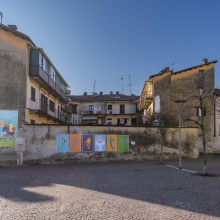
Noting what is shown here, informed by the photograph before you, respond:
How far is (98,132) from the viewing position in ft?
77.2

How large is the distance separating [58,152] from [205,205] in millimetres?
15437

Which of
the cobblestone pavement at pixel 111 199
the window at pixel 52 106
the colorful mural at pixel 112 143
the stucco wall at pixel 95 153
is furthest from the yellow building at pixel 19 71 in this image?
the cobblestone pavement at pixel 111 199

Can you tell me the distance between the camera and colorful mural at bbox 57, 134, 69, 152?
879 inches

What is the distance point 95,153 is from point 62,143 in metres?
2.61

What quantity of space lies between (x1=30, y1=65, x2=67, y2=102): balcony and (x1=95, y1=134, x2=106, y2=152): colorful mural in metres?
7.02

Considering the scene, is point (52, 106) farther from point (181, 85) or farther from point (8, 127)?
point (181, 85)

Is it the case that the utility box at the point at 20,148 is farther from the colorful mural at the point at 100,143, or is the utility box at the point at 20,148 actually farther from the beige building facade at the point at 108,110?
the beige building facade at the point at 108,110

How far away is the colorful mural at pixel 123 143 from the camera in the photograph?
2359 centimetres

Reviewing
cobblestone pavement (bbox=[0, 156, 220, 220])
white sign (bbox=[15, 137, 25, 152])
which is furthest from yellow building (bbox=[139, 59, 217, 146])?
cobblestone pavement (bbox=[0, 156, 220, 220])

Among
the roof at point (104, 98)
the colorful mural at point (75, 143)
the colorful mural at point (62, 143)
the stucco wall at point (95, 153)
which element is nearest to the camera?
the stucco wall at point (95, 153)

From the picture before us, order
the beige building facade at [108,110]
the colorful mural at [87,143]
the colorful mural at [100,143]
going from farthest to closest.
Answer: the beige building facade at [108,110]
the colorful mural at [100,143]
the colorful mural at [87,143]

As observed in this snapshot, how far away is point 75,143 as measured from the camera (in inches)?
894

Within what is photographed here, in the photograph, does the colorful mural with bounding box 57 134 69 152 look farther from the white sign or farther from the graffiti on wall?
the white sign

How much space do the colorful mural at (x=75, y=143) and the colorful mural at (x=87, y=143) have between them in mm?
303
